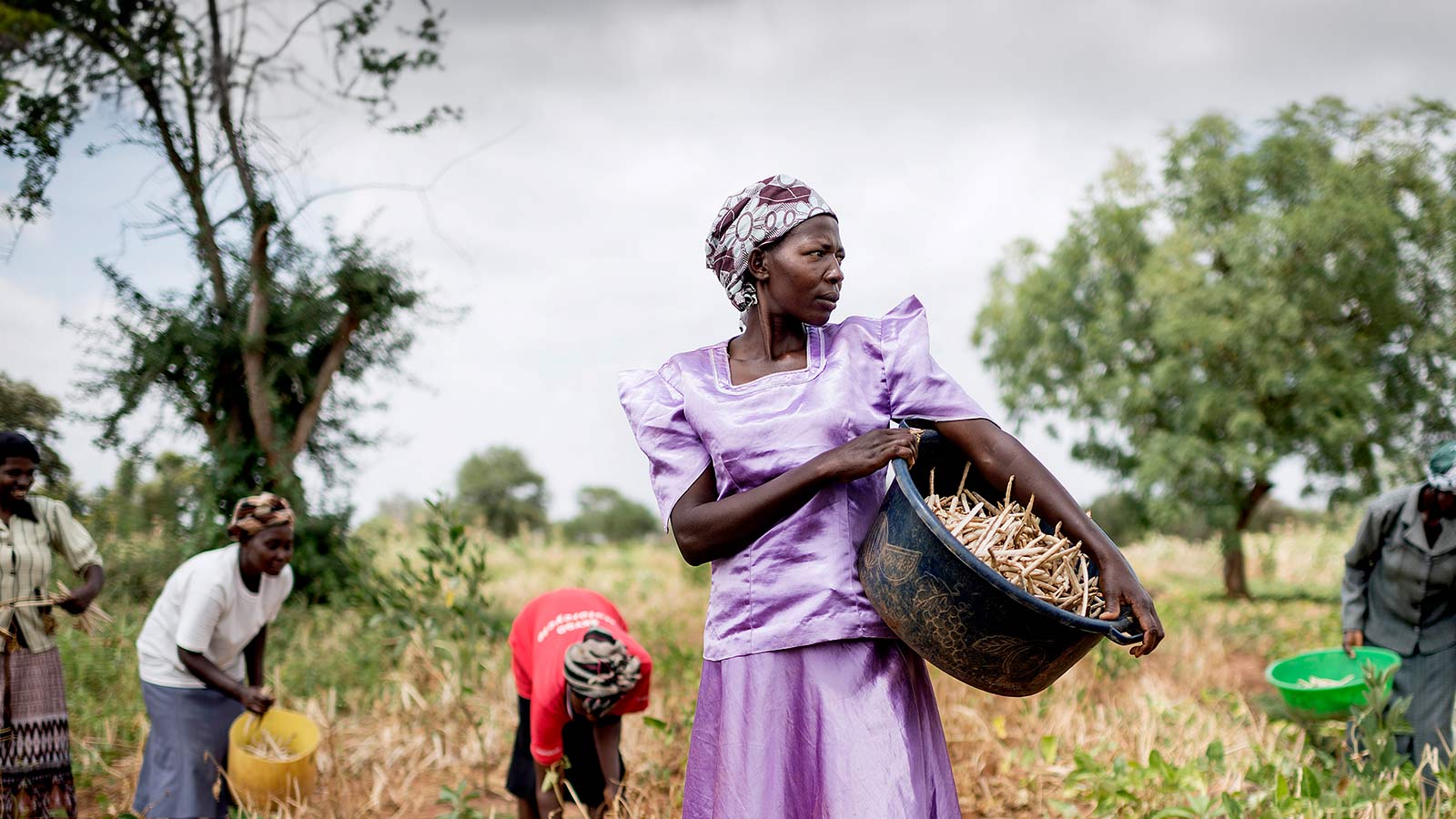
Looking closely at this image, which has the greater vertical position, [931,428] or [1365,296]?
[1365,296]

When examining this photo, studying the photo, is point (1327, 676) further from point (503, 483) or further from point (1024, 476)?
point (503, 483)

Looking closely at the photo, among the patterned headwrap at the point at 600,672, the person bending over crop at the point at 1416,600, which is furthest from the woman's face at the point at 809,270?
the person bending over crop at the point at 1416,600

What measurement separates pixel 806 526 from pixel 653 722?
1.96 metres

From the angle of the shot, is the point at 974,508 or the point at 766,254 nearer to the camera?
the point at 974,508

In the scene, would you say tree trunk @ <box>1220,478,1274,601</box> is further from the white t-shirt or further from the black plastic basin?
the black plastic basin

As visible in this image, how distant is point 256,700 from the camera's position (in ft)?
13.3

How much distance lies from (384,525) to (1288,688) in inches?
279

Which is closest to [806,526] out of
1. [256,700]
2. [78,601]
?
[256,700]

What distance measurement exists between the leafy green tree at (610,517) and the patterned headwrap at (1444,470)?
92.9ft

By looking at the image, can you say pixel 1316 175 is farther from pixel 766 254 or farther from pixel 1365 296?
pixel 766 254

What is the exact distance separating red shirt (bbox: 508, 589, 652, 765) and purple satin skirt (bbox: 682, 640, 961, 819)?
4.42ft

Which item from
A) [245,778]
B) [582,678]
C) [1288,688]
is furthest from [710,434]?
[1288,688]

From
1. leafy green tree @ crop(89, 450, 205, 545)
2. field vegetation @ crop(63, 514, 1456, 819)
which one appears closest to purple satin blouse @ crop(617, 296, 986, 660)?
field vegetation @ crop(63, 514, 1456, 819)

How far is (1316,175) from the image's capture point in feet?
47.4
